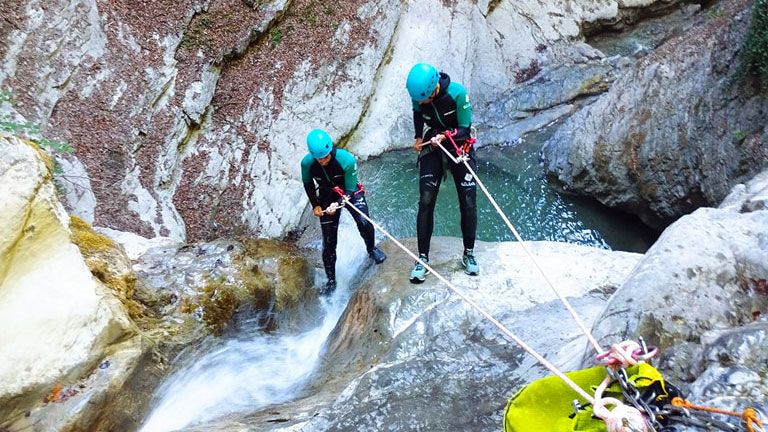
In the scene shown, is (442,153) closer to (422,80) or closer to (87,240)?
(422,80)

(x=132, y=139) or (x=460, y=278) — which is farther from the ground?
(x=132, y=139)

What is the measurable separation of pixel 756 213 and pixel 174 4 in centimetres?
830

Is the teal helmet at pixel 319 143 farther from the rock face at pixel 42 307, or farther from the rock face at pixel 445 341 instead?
the rock face at pixel 42 307

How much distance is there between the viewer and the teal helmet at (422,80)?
4.58 m

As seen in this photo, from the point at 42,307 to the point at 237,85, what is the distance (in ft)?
19.4

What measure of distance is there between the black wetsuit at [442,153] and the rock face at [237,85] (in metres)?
4.08

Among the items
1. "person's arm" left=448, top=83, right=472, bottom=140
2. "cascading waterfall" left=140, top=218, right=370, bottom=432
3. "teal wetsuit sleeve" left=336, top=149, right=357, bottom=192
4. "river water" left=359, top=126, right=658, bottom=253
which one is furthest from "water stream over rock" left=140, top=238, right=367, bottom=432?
"river water" left=359, top=126, right=658, bottom=253

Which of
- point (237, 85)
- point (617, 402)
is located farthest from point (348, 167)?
point (617, 402)

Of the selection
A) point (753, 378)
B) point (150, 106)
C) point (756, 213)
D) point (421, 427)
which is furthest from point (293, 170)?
point (753, 378)

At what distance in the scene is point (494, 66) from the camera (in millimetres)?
12711

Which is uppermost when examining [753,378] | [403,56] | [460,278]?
[403,56]

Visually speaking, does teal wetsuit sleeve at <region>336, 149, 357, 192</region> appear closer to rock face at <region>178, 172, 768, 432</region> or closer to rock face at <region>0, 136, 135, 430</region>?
rock face at <region>178, 172, 768, 432</region>

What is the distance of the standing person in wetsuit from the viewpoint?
4934 mm

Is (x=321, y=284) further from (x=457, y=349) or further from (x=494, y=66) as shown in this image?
(x=494, y=66)
